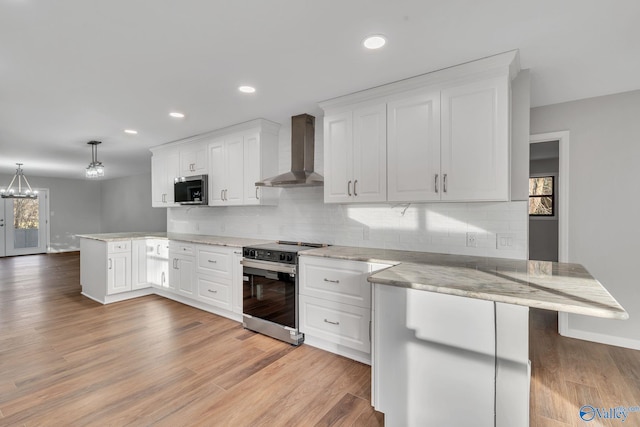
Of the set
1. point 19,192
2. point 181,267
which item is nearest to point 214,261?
point 181,267

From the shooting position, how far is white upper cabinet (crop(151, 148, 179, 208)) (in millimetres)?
4852

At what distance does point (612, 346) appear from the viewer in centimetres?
294

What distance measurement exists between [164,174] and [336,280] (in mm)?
3707

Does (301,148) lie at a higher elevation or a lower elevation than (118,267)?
higher

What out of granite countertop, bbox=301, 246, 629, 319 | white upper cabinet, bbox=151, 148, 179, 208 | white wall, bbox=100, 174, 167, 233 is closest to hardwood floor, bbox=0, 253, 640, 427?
granite countertop, bbox=301, 246, 629, 319

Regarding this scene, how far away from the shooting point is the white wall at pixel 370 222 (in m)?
2.64

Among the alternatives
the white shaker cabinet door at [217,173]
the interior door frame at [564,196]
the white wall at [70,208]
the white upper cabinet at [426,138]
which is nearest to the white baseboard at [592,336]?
the interior door frame at [564,196]

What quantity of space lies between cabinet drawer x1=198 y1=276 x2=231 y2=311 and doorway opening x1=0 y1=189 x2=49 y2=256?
28.2 feet

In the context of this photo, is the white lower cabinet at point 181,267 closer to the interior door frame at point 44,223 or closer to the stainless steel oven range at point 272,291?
the stainless steel oven range at point 272,291

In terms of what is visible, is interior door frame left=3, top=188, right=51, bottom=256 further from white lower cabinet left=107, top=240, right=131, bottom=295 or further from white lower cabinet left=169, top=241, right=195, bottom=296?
white lower cabinet left=169, top=241, right=195, bottom=296

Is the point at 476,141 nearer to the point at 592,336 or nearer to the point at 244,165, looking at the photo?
the point at 592,336

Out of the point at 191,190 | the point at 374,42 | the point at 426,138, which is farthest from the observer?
the point at 191,190

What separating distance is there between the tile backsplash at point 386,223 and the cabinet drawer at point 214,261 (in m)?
0.67

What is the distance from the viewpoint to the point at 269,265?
314 centimetres
